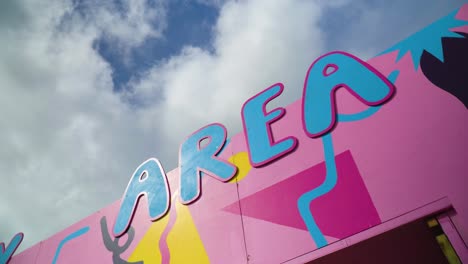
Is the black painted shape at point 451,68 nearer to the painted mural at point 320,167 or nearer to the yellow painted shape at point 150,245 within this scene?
the painted mural at point 320,167

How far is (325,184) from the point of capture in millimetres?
4082

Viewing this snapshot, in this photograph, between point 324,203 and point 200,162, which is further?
point 200,162

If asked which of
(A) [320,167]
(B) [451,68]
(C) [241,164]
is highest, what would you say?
(C) [241,164]

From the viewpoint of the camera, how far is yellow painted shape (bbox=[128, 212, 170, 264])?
5.20 metres

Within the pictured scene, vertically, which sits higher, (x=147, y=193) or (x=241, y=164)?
(x=147, y=193)

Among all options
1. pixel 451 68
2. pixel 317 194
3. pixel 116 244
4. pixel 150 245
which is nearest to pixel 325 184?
pixel 317 194

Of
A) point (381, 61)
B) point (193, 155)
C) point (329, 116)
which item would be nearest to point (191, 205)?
point (193, 155)

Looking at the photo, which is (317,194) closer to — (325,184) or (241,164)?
(325,184)

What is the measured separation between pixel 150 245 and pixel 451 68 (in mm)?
4656

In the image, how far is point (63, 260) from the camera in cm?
636

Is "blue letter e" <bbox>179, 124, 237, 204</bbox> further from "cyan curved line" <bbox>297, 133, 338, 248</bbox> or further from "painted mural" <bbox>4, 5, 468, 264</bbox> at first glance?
"cyan curved line" <bbox>297, 133, 338, 248</bbox>

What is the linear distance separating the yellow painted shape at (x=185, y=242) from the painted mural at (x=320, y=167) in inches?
0.7

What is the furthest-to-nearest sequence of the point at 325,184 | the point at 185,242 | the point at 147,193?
the point at 147,193 < the point at 185,242 < the point at 325,184

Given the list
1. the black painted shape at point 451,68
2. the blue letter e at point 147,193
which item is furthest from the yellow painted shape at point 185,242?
the black painted shape at point 451,68
